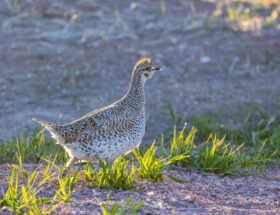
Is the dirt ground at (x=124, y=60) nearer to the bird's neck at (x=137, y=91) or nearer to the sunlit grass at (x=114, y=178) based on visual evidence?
the bird's neck at (x=137, y=91)

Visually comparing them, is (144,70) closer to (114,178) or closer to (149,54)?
(114,178)

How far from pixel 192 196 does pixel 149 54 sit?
6.03 meters

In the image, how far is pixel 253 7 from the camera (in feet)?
49.0

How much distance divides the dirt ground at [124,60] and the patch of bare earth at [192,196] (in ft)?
2.99

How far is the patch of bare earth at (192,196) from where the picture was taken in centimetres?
628

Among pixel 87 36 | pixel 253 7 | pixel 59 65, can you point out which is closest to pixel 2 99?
Result: pixel 59 65

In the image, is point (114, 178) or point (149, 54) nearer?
point (114, 178)

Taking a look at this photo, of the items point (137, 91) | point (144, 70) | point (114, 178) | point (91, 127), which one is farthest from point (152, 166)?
point (144, 70)

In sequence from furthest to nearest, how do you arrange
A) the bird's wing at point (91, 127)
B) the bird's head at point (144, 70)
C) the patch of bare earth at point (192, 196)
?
the bird's head at point (144, 70)
the bird's wing at point (91, 127)
the patch of bare earth at point (192, 196)

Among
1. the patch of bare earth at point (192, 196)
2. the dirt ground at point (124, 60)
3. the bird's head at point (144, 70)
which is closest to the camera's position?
the patch of bare earth at point (192, 196)

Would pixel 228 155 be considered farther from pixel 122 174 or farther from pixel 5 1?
pixel 5 1

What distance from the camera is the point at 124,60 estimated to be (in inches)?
486

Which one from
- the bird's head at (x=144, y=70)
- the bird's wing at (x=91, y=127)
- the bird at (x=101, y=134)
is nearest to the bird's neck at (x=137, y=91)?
the bird's head at (x=144, y=70)

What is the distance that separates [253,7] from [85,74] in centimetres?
450
